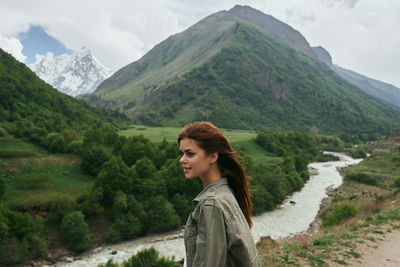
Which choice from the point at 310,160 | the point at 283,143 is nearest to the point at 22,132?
A: the point at 283,143

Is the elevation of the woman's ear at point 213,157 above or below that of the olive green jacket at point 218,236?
above

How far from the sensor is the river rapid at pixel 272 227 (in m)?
34.7

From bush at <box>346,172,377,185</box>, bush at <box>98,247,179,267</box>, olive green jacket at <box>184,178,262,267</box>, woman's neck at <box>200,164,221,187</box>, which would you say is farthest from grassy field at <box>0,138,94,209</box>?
bush at <box>346,172,377,185</box>

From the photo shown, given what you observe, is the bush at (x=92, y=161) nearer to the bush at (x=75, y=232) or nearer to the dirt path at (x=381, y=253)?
the bush at (x=75, y=232)

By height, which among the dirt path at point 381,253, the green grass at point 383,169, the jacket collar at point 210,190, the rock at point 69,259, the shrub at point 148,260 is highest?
the jacket collar at point 210,190

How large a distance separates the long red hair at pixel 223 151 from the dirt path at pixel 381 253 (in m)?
12.1

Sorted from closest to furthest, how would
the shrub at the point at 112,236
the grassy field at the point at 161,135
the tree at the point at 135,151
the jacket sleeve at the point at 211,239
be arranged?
the jacket sleeve at the point at 211,239 → the shrub at the point at 112,236 → the tree at the point at 135,151 → the grassy field at the point at 161,135

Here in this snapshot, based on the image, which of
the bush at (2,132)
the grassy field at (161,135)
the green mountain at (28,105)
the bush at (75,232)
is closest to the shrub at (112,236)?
the bush at (75,232)

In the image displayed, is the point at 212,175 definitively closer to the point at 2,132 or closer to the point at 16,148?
the point at 16,148

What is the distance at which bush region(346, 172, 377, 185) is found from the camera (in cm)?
6828

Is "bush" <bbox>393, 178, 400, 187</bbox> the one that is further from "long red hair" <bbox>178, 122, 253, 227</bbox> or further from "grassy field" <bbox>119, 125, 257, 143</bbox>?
"long red hair" <bbox>178, 122, 253, 227</bbox>

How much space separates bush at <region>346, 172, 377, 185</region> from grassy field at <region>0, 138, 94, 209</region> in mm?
67868

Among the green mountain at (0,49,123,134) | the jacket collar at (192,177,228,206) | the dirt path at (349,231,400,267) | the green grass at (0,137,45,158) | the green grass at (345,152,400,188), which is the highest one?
the green mountain at (0,49,123,134)

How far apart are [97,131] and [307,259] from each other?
60350 millimetres
